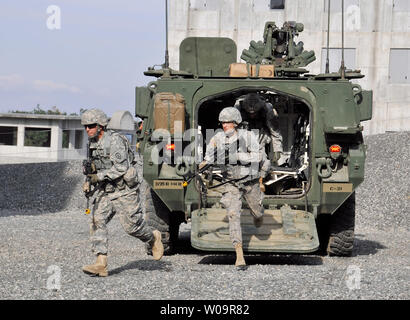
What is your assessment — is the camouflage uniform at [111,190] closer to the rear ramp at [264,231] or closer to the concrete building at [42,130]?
the rear ramp at [264,231]

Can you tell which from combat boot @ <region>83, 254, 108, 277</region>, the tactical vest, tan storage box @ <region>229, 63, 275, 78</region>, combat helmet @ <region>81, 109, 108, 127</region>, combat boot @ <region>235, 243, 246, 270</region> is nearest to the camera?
combat boot @ <region>83, 254, 108, 277</region>

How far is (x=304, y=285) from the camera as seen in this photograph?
776cm

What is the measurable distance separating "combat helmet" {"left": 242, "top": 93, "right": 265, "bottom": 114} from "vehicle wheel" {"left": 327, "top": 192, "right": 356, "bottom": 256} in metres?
1.66

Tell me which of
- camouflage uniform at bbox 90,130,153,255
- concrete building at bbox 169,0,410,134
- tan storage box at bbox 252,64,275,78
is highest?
concrete building at bbox 169,0,410,134

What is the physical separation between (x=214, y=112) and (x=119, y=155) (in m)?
4.36

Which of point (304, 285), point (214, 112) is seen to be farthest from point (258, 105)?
point (304, 285)

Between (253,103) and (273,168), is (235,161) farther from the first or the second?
(253,103)

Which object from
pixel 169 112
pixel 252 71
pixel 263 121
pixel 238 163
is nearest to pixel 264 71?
pixel 252 71

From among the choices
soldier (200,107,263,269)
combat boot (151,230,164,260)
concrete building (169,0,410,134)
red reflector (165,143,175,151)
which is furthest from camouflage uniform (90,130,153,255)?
concrete building (169,0,410,134)

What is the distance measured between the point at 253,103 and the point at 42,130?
105ft

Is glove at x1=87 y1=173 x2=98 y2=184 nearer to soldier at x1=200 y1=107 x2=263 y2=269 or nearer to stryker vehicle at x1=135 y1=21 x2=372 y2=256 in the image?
soldier at x1=200 y1=107 x2=263 y2=269

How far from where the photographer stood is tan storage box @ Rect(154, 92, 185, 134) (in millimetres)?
10195

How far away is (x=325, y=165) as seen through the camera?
10469 mm
